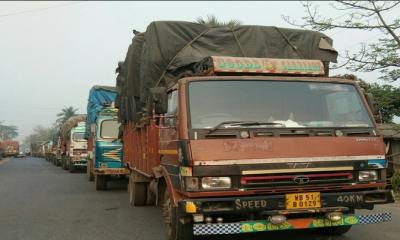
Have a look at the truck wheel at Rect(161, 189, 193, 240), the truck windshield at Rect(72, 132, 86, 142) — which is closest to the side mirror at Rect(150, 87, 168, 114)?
the truck wheel at Rect(161, 189, 193, 240)

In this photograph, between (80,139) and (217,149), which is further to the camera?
(80,139)

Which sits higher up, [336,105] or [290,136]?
[336,105]

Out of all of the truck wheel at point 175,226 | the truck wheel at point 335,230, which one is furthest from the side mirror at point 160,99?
the truck wheel at point 335,230

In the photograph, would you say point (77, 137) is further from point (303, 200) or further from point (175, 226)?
point (303, 200)

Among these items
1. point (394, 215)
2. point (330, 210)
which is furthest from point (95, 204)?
point (330, 210)

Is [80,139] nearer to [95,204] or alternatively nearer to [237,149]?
[95,204]

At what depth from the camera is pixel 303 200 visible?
5598 millimetres

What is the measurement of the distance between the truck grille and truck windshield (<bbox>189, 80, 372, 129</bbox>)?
626 millimetres

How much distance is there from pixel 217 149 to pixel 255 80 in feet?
3.93

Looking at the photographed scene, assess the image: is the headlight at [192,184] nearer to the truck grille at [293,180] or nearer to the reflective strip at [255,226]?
the reflective strip at [255,226]

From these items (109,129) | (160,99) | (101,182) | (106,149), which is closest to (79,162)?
(109,129)

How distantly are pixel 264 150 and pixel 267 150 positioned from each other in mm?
34

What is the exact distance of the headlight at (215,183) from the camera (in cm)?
544

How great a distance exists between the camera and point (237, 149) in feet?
18.2
